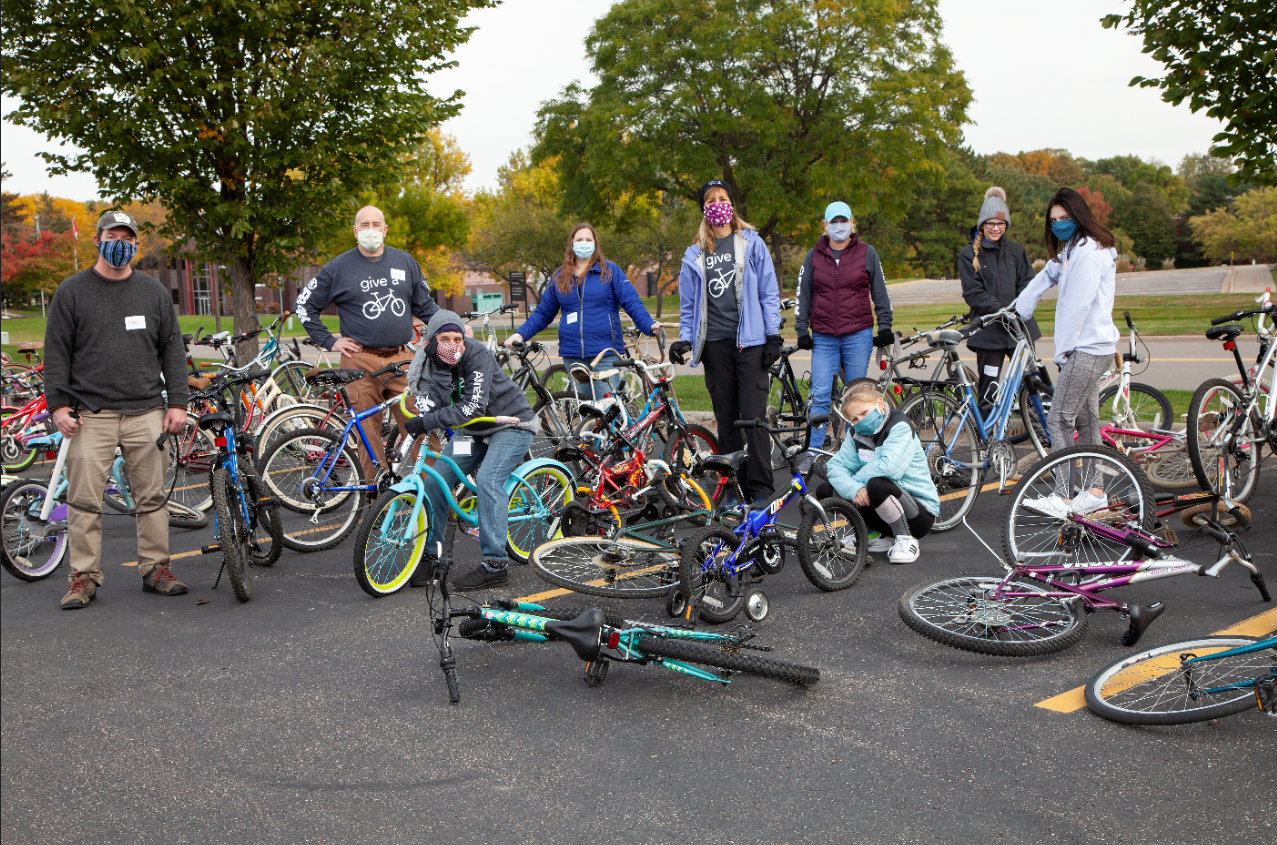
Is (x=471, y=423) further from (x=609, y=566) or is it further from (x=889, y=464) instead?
(x=889, y=464)

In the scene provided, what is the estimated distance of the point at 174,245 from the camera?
15844 millimetres

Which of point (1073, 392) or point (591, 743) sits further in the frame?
point (1073, 392)

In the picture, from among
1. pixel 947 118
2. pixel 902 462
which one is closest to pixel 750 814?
pixel 902 462

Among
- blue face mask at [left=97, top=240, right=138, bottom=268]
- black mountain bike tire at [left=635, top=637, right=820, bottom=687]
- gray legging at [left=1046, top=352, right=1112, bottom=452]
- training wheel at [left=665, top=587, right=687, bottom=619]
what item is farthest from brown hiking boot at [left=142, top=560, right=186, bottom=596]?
gray legging at [left=1046, top=352, right=1112, bottom=452]

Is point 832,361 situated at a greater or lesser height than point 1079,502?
greater

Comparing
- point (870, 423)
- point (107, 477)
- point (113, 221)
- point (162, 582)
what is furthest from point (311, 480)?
point (870, 423)

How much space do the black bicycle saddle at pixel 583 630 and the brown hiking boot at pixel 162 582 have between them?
2.91m

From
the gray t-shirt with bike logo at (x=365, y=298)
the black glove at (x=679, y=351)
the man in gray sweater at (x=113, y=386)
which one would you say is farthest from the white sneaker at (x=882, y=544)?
the man in gray sweater at (x=113, y=386)

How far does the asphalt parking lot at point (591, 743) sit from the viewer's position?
314cm

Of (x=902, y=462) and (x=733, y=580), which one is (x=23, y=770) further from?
(x=902, y=462)

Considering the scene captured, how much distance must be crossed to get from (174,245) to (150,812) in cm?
1430

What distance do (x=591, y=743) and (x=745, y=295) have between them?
13.2ft

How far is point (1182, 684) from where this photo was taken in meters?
3.87

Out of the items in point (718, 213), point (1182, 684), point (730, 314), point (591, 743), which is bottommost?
point (591, 743)
